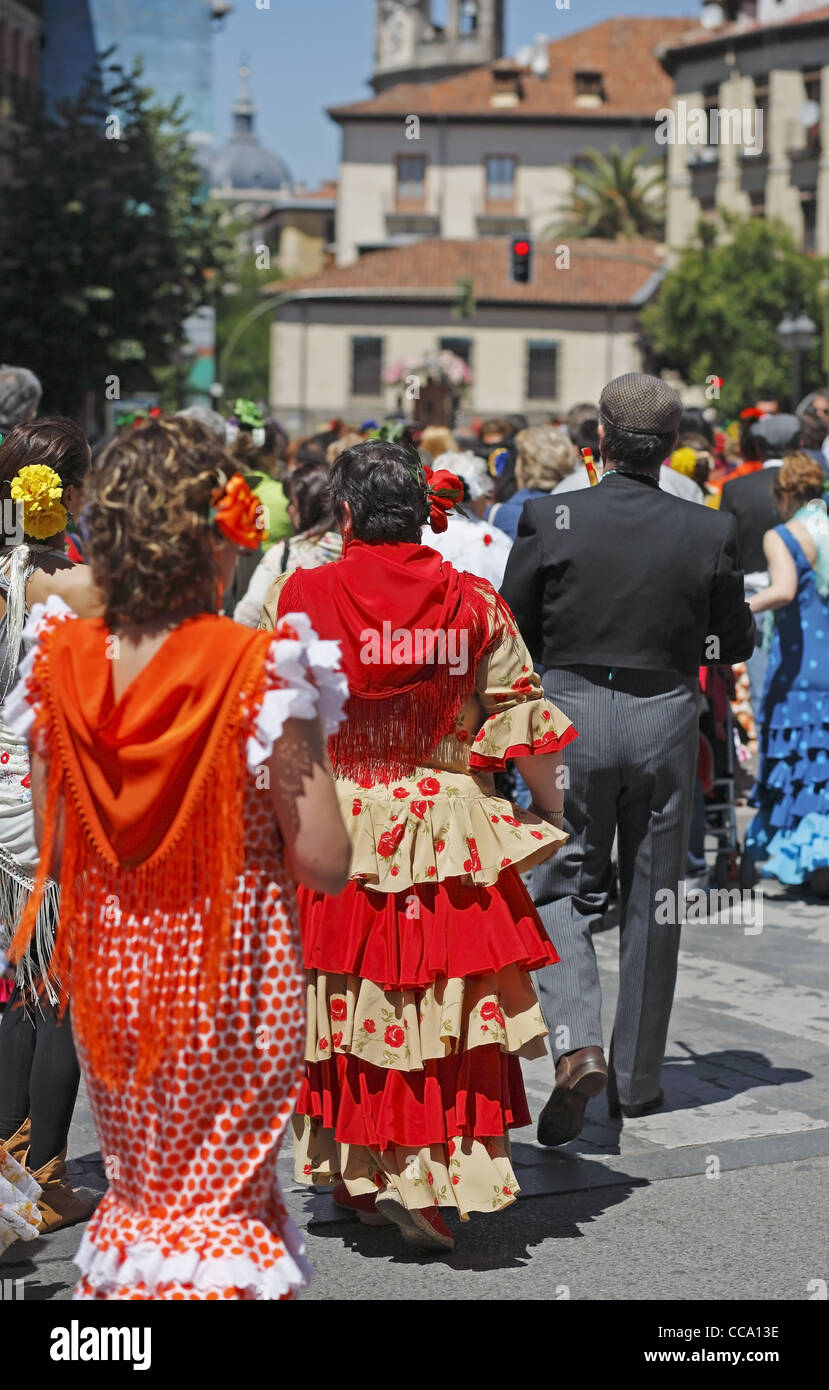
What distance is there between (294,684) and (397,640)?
1566 mm

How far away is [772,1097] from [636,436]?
2.06 meters

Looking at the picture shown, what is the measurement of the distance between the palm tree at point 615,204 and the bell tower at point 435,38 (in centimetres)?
2061

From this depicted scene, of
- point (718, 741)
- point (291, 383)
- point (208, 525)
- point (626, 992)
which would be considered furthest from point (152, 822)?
point (291, 383)

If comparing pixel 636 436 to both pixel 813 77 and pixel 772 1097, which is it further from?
pixel 813 77

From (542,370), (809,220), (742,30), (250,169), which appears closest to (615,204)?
(542,370)

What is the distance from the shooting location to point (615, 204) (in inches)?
2830

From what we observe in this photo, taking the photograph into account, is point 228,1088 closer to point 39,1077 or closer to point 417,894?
point 417,894

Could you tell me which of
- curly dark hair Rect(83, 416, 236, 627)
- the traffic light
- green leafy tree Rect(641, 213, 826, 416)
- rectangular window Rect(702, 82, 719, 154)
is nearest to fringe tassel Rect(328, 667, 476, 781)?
curly dark hair Rect(83, 416, 236, 627)

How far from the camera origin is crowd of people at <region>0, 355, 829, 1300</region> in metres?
3.04

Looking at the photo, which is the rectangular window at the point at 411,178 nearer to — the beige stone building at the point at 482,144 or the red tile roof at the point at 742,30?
the beige stone building at the point at 482,144

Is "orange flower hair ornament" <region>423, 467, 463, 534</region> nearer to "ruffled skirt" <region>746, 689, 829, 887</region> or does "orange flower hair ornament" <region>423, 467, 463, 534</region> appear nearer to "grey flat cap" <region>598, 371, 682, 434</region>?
"grey flat cap" <region>598, 371, 682, 434</region>

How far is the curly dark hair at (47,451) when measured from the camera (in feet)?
16.1

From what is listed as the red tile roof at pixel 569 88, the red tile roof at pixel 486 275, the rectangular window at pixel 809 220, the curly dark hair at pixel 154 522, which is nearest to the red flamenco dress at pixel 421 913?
the curly dark hair at pixel 154 522

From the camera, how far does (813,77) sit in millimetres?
59344
